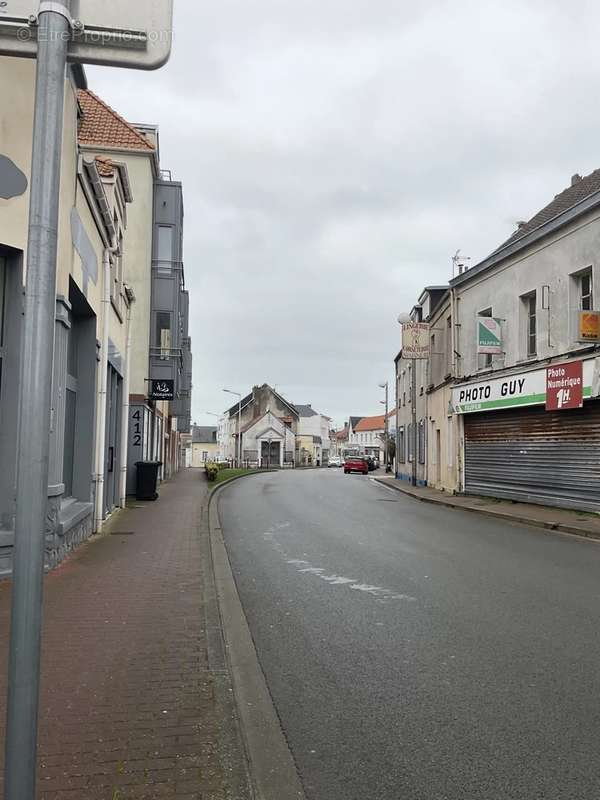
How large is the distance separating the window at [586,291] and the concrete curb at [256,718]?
12957 mm

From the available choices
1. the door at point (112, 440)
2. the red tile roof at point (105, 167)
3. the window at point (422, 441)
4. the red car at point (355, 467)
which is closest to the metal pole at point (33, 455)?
the door at point (112, 440)

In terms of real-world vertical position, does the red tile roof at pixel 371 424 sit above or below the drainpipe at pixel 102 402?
above

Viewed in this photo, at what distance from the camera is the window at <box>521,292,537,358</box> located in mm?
19391

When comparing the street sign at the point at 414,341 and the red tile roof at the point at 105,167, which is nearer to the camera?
the red tile roof at the point at 105,167

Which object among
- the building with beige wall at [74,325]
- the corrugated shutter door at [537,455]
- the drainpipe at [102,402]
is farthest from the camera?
the corrugated shutter door at [537,455]

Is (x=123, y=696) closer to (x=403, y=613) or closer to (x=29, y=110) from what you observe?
(x=403, y=613)

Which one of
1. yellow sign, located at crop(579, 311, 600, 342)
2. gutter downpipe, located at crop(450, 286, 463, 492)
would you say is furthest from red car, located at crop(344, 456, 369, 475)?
yellow sign, located at crop(579, 311, 600, 342)

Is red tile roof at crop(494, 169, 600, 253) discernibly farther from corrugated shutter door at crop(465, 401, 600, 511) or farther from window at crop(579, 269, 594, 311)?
corrugated shutter door at crop(465, 401, 600, 511)

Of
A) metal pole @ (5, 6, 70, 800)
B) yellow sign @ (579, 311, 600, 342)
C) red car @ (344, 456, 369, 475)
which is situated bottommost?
red car @ (344, 456, 369, 475)

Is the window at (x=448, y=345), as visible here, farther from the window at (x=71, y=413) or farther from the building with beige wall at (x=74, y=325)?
the window at (x=71, y=413)

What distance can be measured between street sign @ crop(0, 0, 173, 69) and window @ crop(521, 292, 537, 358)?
60.0 ft

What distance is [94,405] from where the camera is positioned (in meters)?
12.2

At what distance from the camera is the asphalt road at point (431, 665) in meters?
3.55

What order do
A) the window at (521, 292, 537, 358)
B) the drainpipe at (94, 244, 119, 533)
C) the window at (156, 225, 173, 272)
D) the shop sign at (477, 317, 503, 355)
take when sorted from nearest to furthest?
the drainpipe at (94, 244, 119, 533) < the window at (521, 292, 537, 358) < the shop sign at (477, 317, 503, 355) < the window at (156, 225, 173, 272)
